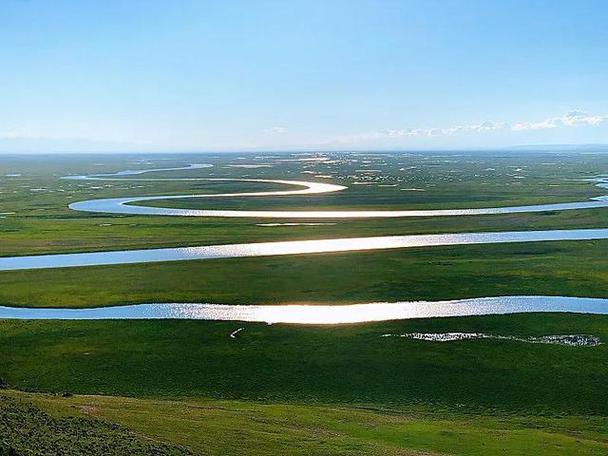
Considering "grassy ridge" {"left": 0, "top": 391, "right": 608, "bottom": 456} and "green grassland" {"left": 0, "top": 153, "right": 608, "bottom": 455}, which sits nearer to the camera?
"grassy ridge" {"left": 0, "top": 391, "right": 608, "bottom": 456}

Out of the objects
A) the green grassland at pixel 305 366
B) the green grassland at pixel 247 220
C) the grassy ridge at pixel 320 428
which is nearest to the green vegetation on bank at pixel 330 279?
the green grassland at pixel 305 366

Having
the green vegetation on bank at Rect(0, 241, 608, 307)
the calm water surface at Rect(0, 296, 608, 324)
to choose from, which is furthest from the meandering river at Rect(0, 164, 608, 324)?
the green vegetation on bank at Rect(0, 241, 608, 307)

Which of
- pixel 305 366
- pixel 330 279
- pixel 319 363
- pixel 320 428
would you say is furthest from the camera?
pixel 330 279

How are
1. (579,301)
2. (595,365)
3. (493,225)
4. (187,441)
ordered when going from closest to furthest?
(187,441), (595,365), (579,301), (493,225)

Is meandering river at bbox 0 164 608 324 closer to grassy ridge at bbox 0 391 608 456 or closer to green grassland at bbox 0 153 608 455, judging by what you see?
green grassland at bbox 0 153 608 455

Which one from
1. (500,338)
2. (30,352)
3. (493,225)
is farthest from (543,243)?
(30,352)

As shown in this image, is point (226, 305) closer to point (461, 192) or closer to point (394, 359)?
point (394, 359)

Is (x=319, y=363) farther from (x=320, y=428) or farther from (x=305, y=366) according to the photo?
(x=320, y=428)

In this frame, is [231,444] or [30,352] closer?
[231,444]

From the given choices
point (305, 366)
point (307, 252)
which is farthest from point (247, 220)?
point (305, 366)
